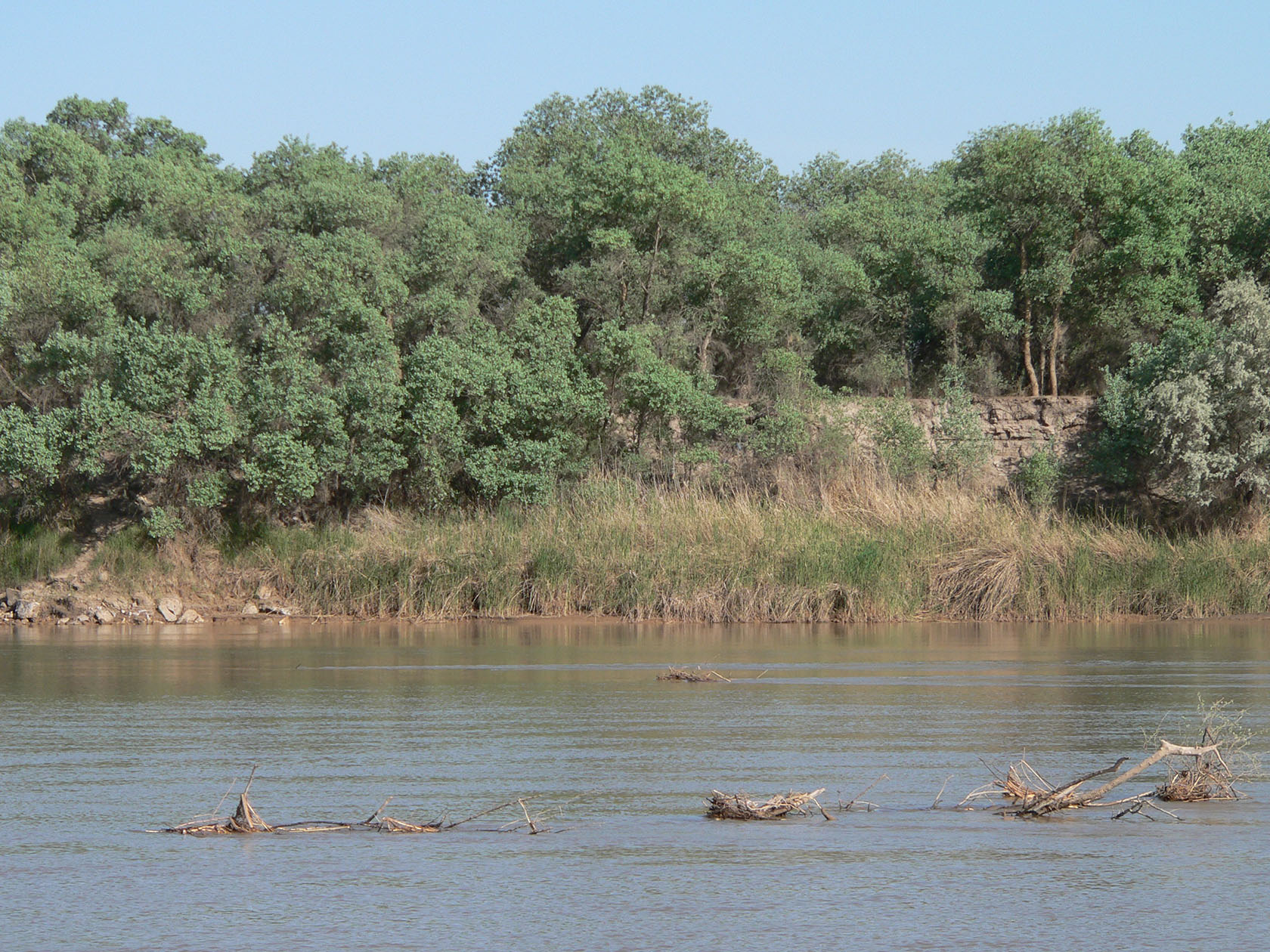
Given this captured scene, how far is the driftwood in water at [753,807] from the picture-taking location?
8.70 m

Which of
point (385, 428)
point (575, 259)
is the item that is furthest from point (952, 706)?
point (575, 259)

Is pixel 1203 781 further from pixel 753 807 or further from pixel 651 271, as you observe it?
pixel 651 271

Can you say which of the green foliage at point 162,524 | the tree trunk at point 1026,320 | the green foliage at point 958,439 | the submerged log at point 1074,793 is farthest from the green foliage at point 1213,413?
the submerged log at point 1074,793

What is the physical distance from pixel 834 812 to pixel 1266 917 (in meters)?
2.83

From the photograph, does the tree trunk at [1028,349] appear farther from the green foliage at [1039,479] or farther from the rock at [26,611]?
the rock at [26,611]

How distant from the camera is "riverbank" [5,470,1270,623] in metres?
24.7

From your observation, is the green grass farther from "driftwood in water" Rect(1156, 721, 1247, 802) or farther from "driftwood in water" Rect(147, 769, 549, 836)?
"driftwood in water" Rect(1156, 721, 1247, 802)

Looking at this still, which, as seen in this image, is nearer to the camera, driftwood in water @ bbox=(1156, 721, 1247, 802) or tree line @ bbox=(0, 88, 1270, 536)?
driftwood in water @ bbox=(1156, 721, 1247, 802)

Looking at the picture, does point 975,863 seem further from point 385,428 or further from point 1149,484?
point 1149,484

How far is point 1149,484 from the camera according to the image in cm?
3306

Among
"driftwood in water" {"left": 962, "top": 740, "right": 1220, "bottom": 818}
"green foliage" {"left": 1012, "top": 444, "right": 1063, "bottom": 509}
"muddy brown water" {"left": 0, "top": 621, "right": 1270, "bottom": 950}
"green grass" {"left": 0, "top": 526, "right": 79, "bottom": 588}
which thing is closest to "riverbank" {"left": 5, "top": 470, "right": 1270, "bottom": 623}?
"green grass" {"left": 0, "top": 526, "right": 79, "bottom": 588}

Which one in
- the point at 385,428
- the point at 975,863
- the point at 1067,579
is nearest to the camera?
the point at 975,863

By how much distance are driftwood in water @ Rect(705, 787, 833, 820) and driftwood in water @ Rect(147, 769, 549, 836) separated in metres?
1.05

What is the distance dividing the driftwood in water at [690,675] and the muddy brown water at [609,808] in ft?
1.11
